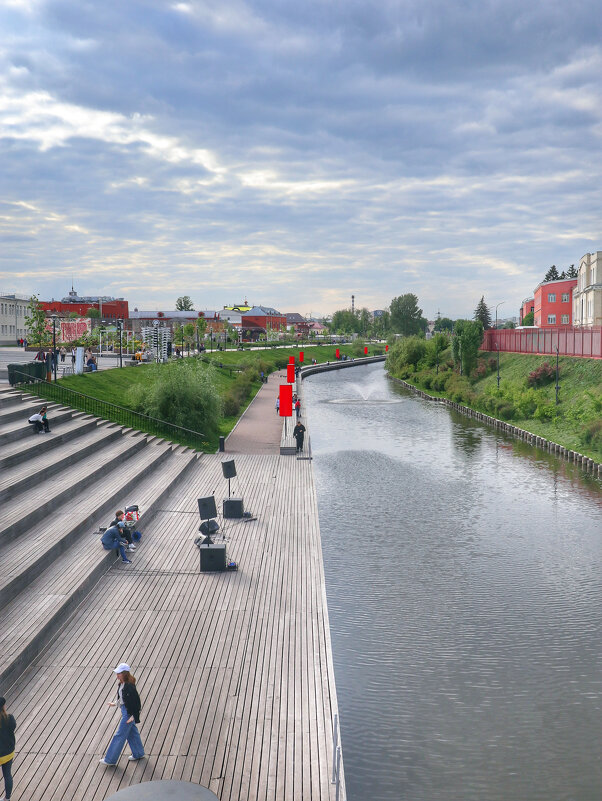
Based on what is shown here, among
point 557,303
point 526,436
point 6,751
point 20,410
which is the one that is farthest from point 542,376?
point 557,303

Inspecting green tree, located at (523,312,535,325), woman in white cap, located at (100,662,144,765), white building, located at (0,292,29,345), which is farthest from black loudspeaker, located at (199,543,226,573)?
green tree, located at (523,312,535,325)

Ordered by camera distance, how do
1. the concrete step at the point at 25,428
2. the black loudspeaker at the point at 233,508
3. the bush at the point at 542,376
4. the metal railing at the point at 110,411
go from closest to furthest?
Answer: the black loudspeaker at the point at 233,508, the concrete step at the point at 25,428, the metal railing at the point at 110,411, the bush at the point at 542,376

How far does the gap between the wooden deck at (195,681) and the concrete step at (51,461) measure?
3583 millimetres

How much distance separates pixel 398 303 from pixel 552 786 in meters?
173

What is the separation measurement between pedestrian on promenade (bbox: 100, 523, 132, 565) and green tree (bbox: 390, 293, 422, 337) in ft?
544

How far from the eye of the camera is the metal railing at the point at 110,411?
33688mm

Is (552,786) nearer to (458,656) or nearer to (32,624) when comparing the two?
(458,656)

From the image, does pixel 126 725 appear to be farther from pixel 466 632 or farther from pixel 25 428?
pixel 25 428

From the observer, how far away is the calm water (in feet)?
37.7

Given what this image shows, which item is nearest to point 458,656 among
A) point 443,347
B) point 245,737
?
point 245,737

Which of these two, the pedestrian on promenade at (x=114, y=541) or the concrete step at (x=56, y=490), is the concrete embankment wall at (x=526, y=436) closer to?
the concrete step at (x=56, y=490)

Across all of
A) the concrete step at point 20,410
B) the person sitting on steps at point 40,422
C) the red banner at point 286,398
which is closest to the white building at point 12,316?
the red banner at point 286,398

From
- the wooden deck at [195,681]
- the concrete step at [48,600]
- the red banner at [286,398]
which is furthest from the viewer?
the red banner at [286,398]

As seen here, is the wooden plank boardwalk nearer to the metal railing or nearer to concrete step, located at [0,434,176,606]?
concrete step, located at [0,434,176,606]
